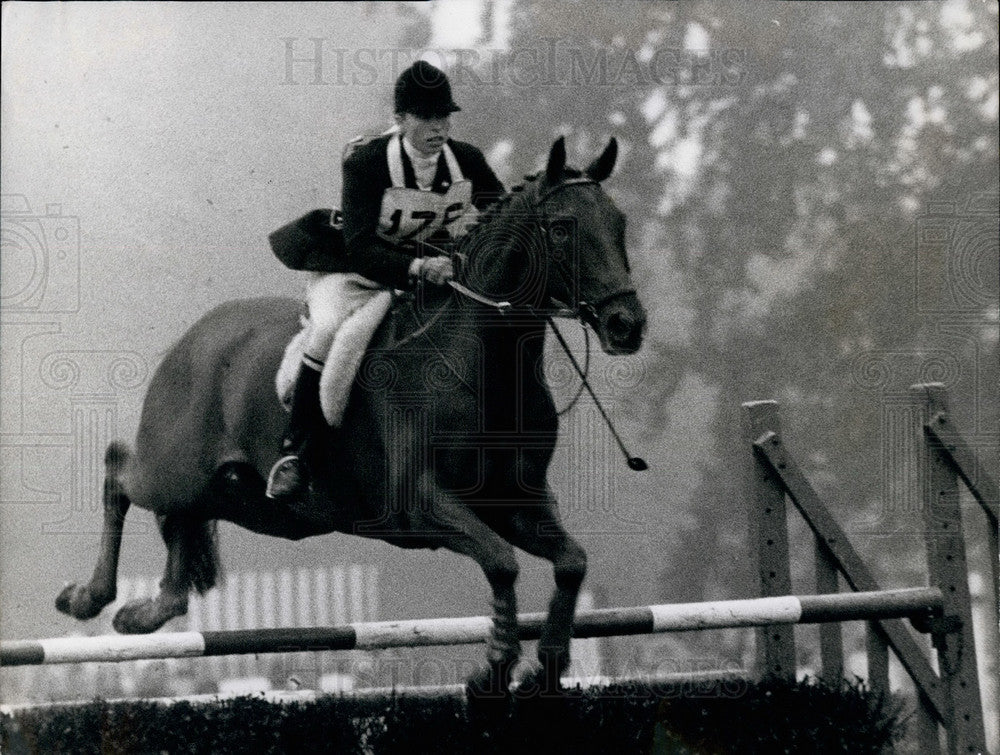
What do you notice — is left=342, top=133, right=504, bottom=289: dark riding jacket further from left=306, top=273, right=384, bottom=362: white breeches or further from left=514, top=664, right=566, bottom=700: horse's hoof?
left=514, top=664, right=566, bottom=700: horse's hoof

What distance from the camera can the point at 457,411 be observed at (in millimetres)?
4410

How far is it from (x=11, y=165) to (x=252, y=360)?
3.44 feet

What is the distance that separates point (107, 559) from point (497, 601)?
1614 millimetres

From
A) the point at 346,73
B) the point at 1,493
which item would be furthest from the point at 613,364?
the point at 1,493

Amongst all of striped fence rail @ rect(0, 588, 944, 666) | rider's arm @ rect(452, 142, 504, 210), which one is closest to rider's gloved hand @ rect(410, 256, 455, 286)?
rider's arm @ rect(452, 142, 504, 210)

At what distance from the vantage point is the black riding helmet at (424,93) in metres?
4.62

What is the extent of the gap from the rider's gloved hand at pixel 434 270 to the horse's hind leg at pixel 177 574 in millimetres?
1307

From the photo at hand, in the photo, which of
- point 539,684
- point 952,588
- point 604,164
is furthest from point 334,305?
point 952,588

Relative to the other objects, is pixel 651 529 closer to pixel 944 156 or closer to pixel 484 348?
pixel 484 348

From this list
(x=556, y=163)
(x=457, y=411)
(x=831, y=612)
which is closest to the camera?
(x=556, y=163)
